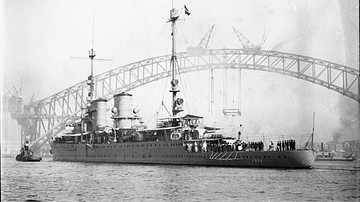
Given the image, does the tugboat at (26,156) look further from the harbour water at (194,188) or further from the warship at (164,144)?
the harbour water at (194,188)

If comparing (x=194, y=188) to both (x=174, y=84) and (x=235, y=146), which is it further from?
(x=174, y=84)

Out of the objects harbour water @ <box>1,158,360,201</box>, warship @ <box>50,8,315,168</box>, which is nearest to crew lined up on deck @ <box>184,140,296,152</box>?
warship @ <box>50,8,315,168</box>

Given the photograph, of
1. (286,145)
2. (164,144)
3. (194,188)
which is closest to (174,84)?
(164,144)

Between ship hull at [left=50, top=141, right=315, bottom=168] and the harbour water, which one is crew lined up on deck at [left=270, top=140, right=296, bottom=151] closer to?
ship hull at [left=50, top=141, right=315, bottom=168]

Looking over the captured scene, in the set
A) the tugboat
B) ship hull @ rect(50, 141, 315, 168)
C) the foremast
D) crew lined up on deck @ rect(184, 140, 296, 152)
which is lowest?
the tugboat

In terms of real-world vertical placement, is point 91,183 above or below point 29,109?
below

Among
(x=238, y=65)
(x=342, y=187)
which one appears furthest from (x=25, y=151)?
(x=342, y=187)

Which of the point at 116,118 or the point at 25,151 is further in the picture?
the point at 25,151

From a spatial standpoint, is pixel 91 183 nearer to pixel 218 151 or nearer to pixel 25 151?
pixel 218 151
